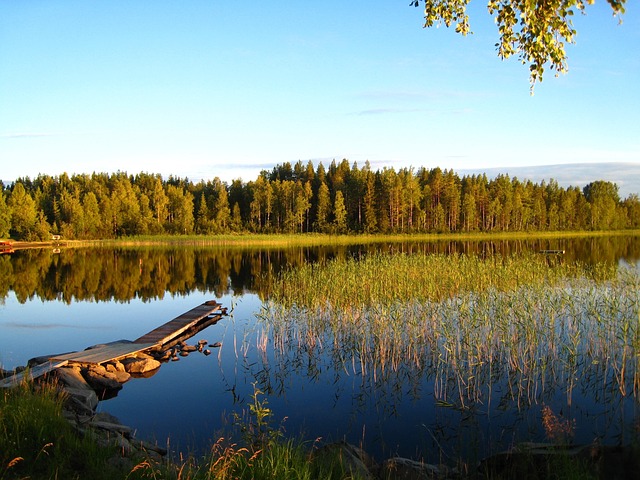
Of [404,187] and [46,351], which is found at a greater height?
[404,187]

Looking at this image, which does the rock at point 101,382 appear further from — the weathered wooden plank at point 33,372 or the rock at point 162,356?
the rock at point 162,356

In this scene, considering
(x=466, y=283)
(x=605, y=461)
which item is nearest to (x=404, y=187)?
(x=466, y=283)

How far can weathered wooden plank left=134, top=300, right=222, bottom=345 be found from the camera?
15.0m

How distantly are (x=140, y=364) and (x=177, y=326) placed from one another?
3.97 meters

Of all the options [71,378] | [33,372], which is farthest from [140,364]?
[33,372]

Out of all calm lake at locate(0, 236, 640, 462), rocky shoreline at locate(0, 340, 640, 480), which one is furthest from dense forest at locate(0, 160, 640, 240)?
rocky shoreline at locate(0, 340, 640, 480)

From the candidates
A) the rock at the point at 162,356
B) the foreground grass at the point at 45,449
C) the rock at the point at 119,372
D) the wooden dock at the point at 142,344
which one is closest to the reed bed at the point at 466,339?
the rock at the point at 162,356

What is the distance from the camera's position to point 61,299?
24.2 m

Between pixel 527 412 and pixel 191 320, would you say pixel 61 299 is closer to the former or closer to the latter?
pixel 191 320

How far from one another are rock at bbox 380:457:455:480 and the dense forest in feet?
241

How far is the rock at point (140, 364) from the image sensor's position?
12.7 metres

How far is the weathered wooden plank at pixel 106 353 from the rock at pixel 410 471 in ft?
27.4

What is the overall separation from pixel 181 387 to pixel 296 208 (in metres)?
72.8

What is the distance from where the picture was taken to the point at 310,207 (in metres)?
90.4
